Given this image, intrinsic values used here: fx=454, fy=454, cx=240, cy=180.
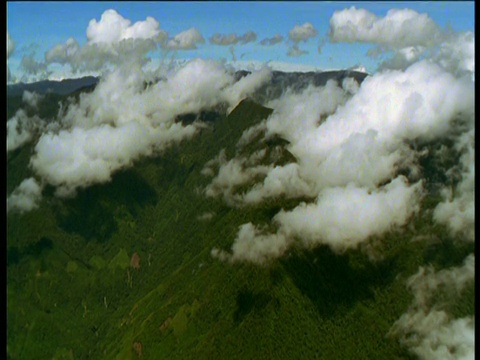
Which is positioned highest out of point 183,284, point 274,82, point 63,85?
point 63,85

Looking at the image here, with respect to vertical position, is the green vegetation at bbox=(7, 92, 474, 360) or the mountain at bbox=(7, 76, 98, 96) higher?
the mountain at bbox=(7, 76, 98, 96)

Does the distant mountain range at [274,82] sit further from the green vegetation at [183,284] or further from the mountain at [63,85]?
the green vegetation at [183,284]

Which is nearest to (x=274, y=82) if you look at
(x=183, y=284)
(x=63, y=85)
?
(x=63, y=85)

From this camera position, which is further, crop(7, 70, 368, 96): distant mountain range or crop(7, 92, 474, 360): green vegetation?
crop(7, 70, 368, 96): distant mountain range

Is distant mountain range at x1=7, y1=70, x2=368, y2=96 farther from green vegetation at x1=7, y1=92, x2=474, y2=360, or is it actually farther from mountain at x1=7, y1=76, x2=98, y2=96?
green vegetation at x1=7, y1=92, x2=474, y2=360

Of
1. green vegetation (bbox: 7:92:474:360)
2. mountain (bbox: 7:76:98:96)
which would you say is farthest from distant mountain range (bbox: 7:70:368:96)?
green vegetation (bbox: 7:92:474:360)

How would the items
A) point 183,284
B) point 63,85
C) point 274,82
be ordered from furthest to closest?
point 63,85
point 274,82
point 183,284

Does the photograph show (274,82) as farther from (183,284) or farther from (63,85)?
(183,284)

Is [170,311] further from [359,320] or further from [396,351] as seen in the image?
[396,351]

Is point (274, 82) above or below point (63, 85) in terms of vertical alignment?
below
